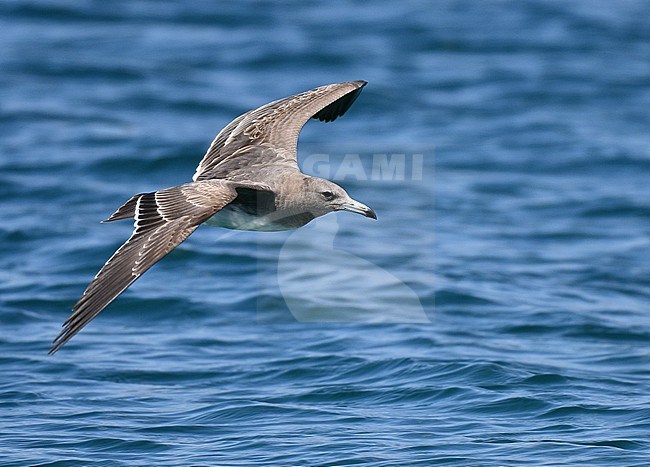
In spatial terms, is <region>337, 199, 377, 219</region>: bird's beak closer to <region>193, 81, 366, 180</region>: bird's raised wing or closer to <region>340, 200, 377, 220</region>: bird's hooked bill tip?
<region>340, 200, 377, 220</region>: bird's hooked bill tip

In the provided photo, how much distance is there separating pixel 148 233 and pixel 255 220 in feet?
4.44

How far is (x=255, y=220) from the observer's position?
29.7ft

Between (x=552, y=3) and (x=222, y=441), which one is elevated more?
(x=552, y=3)

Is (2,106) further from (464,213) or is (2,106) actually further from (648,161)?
(648,161)

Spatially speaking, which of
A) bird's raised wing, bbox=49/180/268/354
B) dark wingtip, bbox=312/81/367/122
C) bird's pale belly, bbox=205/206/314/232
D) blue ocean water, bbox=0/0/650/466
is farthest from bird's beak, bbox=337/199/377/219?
dark wingtip, bbox=312/81/367/122

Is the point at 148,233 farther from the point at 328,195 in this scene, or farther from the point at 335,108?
the point at 335,108

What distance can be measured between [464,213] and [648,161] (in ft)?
10.3

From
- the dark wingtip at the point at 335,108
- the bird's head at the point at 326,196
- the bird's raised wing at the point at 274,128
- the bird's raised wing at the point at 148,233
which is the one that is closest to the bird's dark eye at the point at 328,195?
the bird's head at the point at 326,196

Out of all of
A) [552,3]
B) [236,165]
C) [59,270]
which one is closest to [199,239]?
[59,270]

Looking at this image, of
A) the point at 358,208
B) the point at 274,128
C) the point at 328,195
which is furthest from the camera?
the point at 274,128

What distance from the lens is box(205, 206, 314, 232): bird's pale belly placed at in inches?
354

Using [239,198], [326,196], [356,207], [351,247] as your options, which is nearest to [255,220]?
[239,198]

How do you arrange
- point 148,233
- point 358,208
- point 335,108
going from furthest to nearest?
point 335,108 < point 358,208 < point 148,233

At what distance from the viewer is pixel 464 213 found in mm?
14898
